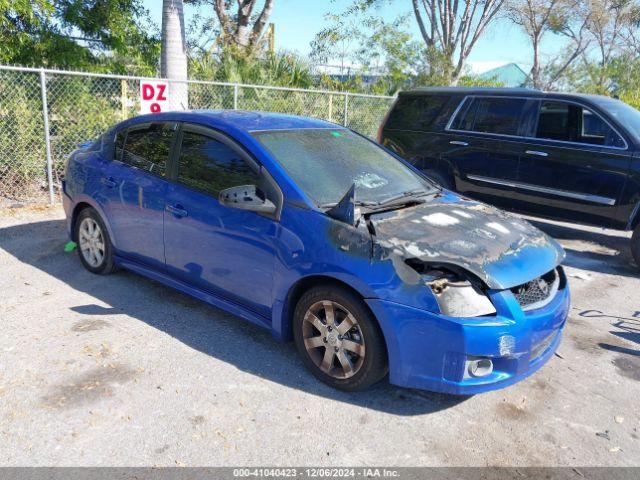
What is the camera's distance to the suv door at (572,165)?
662 centimetres

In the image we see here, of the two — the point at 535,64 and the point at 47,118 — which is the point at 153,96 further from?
the point at 535,64

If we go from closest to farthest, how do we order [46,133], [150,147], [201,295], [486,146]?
[201,295] < [150,147] < [486,146] < [46,133]

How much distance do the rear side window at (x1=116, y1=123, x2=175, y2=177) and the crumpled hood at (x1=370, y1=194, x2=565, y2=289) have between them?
1975 mm

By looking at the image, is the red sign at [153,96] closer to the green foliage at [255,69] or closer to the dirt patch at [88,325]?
the green foliage at [255,69]

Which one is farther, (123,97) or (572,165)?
(123,97)

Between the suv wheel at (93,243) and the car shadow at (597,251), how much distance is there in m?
5.03

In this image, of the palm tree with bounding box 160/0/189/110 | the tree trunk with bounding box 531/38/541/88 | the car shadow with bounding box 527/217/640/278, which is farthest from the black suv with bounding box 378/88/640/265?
the tree trunk with bounding box 531/38/541/88

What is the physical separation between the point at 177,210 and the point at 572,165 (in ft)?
16.4

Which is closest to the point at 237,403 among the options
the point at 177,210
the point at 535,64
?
the point at 177,210

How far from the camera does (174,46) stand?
9.71 m

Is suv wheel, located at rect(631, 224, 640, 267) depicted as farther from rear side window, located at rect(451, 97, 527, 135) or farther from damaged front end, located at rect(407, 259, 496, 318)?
damaged front end, located at rect(407, 259, 496, 318)

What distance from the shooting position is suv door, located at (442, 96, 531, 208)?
732cm

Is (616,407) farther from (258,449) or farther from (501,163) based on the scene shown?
(501,163)

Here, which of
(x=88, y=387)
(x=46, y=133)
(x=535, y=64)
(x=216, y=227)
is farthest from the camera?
(x=535, y=64)
